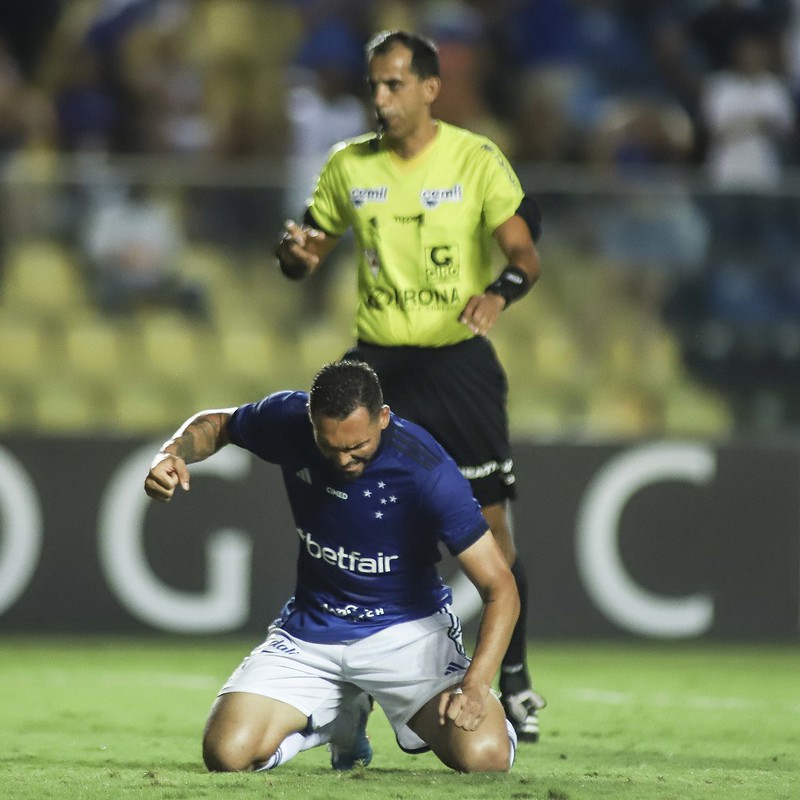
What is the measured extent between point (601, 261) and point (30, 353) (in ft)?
9.59

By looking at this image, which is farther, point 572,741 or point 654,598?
point 654,598

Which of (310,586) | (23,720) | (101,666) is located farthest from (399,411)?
(101,666)

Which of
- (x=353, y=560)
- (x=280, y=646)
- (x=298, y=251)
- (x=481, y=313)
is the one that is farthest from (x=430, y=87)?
(x=280, y=646)

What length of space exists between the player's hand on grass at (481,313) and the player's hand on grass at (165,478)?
104cm

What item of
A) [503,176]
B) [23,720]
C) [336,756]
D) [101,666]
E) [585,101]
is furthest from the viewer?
[585,101]

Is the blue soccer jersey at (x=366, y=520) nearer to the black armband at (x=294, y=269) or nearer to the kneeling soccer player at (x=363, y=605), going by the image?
the kneeling soccer player at (x=363, y=605)

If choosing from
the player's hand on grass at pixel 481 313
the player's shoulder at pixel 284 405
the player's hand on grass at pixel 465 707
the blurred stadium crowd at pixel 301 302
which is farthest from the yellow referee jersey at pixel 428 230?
the blurred stadium crowd at pixel 301 302

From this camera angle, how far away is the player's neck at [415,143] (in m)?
5.61

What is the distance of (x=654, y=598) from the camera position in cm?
839

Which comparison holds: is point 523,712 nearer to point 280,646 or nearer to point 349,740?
point 349,740

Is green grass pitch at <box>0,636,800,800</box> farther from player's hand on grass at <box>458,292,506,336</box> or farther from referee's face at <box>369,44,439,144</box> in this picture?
referee's face at <box>369,44,439,144</box>

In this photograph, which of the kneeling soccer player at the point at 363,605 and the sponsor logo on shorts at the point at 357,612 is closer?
the kneeling soccer player at the point at 363,605

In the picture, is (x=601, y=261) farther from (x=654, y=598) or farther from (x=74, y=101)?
(x=74, y=101)

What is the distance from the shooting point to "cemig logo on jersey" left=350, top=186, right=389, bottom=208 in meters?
5.63
